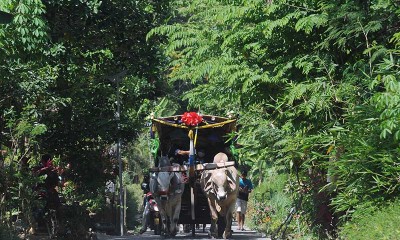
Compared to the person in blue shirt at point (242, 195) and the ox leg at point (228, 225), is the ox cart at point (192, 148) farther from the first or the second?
the person in blue shirt at point (242, 195)

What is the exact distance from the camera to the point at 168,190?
69.9 feet

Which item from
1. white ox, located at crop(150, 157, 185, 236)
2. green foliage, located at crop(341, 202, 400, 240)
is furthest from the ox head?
green foliage, located at crop(341, 202, 400, 240)

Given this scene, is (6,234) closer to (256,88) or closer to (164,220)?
(256,88)

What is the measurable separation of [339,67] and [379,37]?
4.13ft

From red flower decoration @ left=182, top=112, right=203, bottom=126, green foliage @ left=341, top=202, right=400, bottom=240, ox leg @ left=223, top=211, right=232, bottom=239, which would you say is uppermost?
red flower decoration @ left=182, top=112, right=203, bottom=126

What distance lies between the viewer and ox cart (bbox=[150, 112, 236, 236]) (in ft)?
72.4

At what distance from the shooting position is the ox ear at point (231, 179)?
20730 millimetres

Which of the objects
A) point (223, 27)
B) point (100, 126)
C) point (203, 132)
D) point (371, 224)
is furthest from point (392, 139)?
point (203, 132)

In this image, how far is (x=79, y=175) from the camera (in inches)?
816

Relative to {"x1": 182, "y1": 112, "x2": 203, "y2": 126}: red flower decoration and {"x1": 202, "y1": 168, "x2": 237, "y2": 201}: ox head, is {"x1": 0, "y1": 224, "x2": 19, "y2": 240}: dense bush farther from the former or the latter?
{"x1": 182, "y1": 112, "x2": 203, "y2": 126}: red flower decoration

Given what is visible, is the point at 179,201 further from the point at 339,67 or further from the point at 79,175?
the point at 339,67

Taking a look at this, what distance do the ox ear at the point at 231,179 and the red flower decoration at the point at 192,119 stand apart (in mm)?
1982

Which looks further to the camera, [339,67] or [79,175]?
[79,175]

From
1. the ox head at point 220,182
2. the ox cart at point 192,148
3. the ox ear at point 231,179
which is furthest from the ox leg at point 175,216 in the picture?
the ox ear at point 231,179
